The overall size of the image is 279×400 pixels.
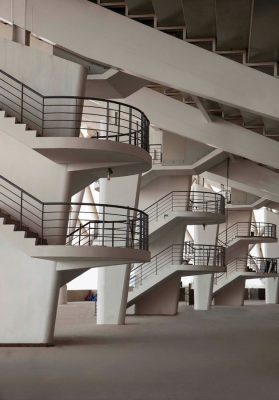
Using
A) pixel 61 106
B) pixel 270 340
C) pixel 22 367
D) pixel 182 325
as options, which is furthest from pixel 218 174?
pixel 22 367

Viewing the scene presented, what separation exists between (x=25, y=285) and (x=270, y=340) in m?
6.10

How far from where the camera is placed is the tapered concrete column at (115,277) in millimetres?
20797

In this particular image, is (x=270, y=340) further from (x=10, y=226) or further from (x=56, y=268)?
(x=10, y=226)

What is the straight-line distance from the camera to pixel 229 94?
44.8 feet

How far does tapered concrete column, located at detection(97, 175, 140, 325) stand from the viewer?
68.2 feet

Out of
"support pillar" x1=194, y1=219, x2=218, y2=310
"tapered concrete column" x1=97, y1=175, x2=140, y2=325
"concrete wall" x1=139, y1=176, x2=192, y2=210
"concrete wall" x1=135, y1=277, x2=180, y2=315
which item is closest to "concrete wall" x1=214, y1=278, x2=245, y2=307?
"support pillar" x1=194, y1=219, x2=218, y2=310

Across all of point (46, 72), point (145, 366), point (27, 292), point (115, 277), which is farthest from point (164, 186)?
point (145, 366)

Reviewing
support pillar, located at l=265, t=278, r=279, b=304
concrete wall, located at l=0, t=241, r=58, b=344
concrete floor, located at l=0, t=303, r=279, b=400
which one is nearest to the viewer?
concrete floor, located at l=0, t=303, r=279, b=400

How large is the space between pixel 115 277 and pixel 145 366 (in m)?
9.35

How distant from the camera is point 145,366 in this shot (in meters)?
11.5

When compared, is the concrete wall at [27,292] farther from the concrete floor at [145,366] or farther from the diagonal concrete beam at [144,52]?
the diagonal concrete beam at [144,52]

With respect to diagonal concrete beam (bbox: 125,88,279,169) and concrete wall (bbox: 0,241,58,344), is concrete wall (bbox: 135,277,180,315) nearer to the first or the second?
diagonal concrete beam (bbox: 125,88,279,169)

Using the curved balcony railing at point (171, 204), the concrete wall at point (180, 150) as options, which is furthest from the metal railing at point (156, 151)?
the curved balcony railing at point (171, 204)

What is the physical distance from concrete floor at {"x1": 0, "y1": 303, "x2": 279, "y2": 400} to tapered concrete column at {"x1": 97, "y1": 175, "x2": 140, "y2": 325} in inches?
76.1
